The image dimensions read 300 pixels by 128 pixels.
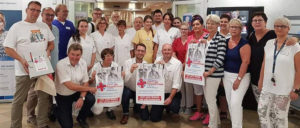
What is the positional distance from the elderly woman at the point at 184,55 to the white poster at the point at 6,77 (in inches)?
117

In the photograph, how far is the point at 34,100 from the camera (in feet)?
11.5

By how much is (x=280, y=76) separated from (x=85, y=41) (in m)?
2.69

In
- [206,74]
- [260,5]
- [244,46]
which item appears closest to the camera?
[244,46]

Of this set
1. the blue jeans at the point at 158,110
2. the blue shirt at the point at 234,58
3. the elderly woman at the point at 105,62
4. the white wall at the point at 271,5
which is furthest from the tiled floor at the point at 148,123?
the white wall at the point at 271,5

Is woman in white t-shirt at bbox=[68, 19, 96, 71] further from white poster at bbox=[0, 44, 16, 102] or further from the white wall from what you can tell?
the white wall

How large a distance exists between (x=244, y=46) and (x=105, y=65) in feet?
6.04

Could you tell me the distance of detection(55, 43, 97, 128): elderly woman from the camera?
3.08 m

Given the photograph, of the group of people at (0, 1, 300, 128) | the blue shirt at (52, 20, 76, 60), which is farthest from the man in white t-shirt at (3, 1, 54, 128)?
the blue shirt at (52, 20, 76, 60)

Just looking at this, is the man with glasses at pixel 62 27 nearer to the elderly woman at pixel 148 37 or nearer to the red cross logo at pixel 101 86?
the red cross logo at pixel 101 86

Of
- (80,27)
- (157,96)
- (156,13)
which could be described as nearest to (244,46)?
(157,96)

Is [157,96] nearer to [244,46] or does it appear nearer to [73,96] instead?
[73,96]

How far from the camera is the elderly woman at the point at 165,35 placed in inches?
164

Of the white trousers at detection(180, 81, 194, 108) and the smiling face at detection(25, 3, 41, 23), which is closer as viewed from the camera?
the smiling face at detection(25, 3, 41, 23)

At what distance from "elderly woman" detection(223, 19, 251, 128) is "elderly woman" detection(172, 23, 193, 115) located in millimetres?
949
